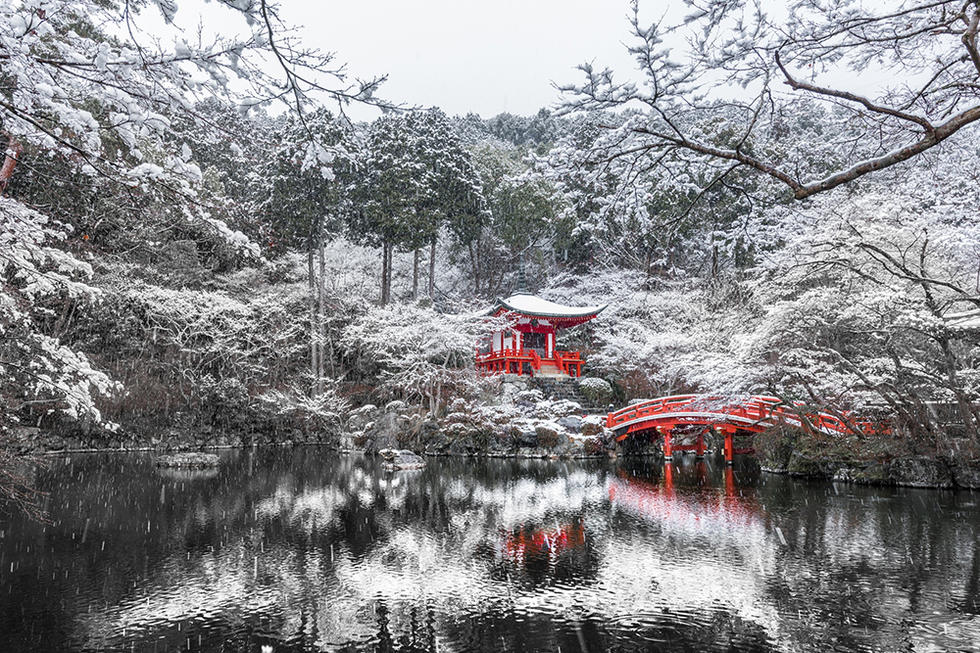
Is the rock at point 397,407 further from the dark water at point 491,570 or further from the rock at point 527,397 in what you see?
the dark water at point 491,570

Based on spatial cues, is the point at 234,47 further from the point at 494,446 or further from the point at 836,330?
the point at 494,446

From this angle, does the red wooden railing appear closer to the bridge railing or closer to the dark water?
the bridge railing

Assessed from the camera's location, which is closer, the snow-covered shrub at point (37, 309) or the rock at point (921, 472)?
the snow-covered shrub at point (37, 309)

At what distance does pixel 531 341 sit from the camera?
2339 centimetres

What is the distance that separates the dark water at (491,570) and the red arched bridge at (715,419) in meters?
1.71

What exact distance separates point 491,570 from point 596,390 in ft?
49.9

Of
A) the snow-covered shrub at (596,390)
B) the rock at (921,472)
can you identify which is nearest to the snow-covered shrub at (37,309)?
the rock at (921,472)

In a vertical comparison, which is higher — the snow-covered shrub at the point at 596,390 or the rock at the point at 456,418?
the snow-covered shrub at the point at 596,390

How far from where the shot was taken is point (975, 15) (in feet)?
9.05

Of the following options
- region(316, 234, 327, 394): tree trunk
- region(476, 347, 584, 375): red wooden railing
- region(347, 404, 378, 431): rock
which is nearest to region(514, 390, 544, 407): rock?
region(476, 347, 584, 375): red wooden railing

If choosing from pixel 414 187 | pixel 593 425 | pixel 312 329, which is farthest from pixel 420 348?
pixel 414 187

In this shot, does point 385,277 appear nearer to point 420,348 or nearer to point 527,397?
point 420,348

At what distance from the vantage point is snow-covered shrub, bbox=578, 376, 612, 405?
21.1 meters

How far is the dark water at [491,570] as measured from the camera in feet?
15.6
